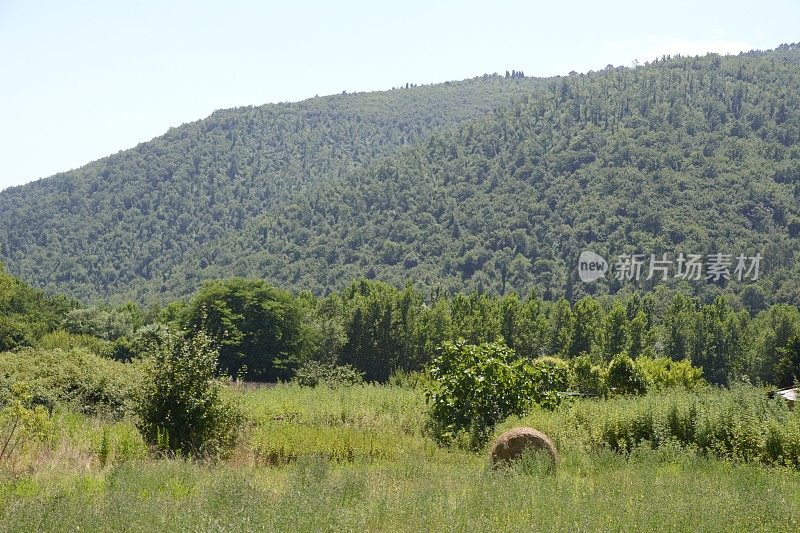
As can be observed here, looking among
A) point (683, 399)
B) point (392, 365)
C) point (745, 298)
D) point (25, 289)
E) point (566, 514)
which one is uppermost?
point (566, 514)

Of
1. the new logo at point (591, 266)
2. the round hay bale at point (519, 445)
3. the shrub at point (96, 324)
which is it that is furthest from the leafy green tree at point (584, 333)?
the round hay bale at point (519, 445)

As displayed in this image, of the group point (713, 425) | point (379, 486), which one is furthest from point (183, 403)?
point (713, 425)

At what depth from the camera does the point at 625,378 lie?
77.8ft

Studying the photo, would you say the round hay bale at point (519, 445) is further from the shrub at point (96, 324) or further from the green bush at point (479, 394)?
the shrub at point (96, 324)

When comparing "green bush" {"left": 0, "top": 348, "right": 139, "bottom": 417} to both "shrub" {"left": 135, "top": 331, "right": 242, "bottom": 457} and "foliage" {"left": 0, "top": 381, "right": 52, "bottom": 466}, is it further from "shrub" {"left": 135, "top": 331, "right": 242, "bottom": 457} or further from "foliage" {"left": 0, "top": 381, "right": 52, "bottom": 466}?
"foliage" {"left": 0, "top": 381, "right": 52, "bottom": 466}

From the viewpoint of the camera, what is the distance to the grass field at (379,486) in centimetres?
764

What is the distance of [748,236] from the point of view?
4259 inches

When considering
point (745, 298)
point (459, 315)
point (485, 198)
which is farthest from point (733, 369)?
point (485, 198)

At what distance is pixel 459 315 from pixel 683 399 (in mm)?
49807

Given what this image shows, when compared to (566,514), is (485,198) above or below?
A: below

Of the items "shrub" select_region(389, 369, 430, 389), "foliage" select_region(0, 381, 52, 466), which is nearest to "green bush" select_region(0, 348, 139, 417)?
"foliage" select_region(0, 381, 52, 466)

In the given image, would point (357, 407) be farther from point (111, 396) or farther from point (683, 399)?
point (683, 399)

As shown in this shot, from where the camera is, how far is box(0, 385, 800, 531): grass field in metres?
7.64

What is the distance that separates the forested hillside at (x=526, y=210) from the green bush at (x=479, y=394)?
275 feet
